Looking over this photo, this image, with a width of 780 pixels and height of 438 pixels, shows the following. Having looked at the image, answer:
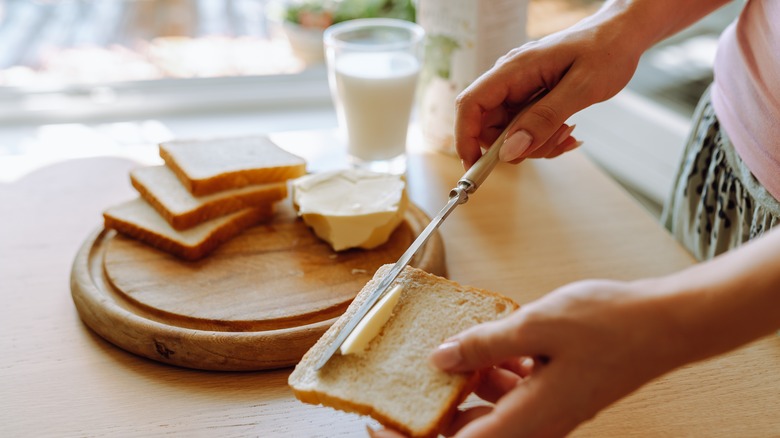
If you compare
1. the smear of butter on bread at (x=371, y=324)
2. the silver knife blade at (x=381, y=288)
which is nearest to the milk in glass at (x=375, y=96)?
the silver knife blade at (x=381, y=288)

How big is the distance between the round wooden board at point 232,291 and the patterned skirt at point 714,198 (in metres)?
0.50

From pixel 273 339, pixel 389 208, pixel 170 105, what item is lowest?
pixel 170 105

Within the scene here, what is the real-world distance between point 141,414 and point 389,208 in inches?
21.1

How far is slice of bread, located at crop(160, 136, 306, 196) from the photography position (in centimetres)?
136

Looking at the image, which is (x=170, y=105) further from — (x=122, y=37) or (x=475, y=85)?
(x=475, y=85)

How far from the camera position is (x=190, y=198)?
134 cm

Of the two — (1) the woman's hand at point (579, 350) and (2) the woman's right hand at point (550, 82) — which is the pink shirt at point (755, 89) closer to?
(2) the woman's right hand at point (550, 82)

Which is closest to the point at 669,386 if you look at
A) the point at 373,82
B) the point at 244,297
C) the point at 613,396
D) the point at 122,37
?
the point at 613,396

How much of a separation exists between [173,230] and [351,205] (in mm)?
333

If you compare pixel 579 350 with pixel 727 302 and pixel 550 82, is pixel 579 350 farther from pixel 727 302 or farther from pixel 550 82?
pixel 550 82

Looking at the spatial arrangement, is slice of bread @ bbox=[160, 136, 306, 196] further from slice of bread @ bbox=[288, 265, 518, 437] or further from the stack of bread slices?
slice of bread @ bbox=[288, 265, 518, 437]

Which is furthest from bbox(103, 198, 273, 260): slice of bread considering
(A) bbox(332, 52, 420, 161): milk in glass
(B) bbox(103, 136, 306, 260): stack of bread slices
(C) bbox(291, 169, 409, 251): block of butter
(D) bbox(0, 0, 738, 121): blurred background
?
(D) bbox(0, 0, 738, 121): blurred background

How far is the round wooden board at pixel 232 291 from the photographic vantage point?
1019 mm

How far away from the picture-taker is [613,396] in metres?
0.68
